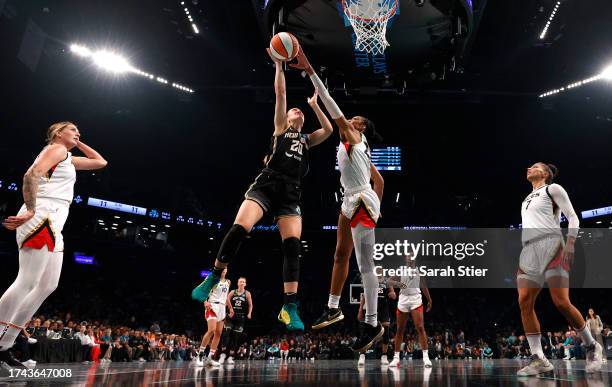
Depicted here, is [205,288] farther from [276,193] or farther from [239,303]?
[239,303]

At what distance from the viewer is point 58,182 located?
4.56m

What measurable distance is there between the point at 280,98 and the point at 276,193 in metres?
1.03

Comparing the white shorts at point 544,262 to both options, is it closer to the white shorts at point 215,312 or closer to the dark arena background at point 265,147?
the dark arena background at point 265,147

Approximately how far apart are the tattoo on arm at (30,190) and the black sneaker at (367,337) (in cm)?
357

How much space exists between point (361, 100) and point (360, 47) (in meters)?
8.40

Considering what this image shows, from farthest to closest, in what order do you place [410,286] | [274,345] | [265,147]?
[265,147], [274,345], [410,286]

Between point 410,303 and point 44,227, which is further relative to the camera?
point 410,303

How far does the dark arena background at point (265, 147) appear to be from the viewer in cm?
1159

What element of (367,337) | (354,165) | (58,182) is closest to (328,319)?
(367,337)

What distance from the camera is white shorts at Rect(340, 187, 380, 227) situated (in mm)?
5031

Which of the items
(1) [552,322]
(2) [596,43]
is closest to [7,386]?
(2) [596,43]

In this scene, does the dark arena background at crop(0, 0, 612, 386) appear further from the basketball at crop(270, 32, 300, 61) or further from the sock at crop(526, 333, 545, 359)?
the basketball at crop(270, 32, 300, 61)

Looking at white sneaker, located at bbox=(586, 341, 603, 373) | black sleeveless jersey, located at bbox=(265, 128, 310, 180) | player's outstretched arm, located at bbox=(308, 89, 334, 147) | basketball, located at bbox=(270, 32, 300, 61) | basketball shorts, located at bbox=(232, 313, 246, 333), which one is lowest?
white sneaker, located at bbox=(586, 341, 603, 373)

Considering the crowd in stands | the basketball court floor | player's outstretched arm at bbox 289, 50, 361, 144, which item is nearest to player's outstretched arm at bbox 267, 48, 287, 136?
player's outstretched arm at bbox 289, 50, 361, 144
